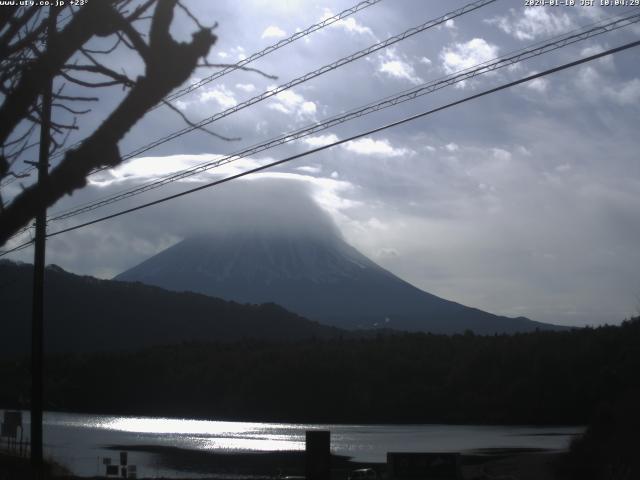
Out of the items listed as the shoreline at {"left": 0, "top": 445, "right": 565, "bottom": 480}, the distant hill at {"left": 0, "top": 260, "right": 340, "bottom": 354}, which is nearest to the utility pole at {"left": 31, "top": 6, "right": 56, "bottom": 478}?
the shoreline at {"left": 0, "top": 445, "right": 565, "bottom": 480}

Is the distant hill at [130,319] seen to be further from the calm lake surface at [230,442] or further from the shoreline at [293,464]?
the shoreline at [293,464]

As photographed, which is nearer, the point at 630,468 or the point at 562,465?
the point at 630,468

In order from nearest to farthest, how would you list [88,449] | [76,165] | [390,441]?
[76,165]
[88,449]
[390,441]

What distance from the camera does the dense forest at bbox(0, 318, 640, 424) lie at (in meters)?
94.4

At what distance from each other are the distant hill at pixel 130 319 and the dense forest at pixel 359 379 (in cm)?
1720

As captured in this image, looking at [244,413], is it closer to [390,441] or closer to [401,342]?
[401,342]

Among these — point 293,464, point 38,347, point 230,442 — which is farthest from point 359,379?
point 38,347

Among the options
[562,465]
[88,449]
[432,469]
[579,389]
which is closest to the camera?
[432,469]

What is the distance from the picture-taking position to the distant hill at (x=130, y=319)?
147m

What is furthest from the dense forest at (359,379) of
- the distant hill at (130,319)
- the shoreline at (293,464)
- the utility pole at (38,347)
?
the utility pole at (38,347)

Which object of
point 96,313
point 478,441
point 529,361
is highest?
point 96,313

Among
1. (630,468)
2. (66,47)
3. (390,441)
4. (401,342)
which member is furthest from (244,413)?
(66,47)

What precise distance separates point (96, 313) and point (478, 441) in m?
108

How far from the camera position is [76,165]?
521cm
